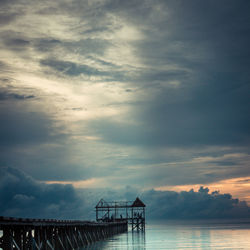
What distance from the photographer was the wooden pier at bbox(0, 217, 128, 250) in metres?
20.9

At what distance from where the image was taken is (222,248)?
1610 inches

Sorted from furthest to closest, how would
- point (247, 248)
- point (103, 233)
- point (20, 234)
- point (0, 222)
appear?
point (103, 233)
point (247, 248)
point (20, 234)
point (0, 222)

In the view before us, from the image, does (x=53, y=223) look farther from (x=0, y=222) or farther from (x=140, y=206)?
(x=140, y=206)

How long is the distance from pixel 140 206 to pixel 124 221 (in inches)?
226

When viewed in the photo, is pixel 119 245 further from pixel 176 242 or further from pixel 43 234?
pixel 43 234

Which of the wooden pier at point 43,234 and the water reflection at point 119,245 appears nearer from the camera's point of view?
the wooden pier at point 43,234

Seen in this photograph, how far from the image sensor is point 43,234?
87.8 ft

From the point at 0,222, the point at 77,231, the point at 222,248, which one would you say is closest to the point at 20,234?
the point at 0,222

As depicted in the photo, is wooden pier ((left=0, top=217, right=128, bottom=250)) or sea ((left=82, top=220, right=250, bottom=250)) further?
sea ((left=82, top=220, right=250, bottom=250))

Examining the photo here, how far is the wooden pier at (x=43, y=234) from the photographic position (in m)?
20.9

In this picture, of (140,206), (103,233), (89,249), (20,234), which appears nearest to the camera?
(20,234)

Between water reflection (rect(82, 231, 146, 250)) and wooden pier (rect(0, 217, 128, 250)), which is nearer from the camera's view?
wooden pier (rect(0, 217, 128, 250))

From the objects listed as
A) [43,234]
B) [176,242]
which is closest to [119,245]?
[176,242]

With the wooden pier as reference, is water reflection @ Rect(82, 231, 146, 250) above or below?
below
